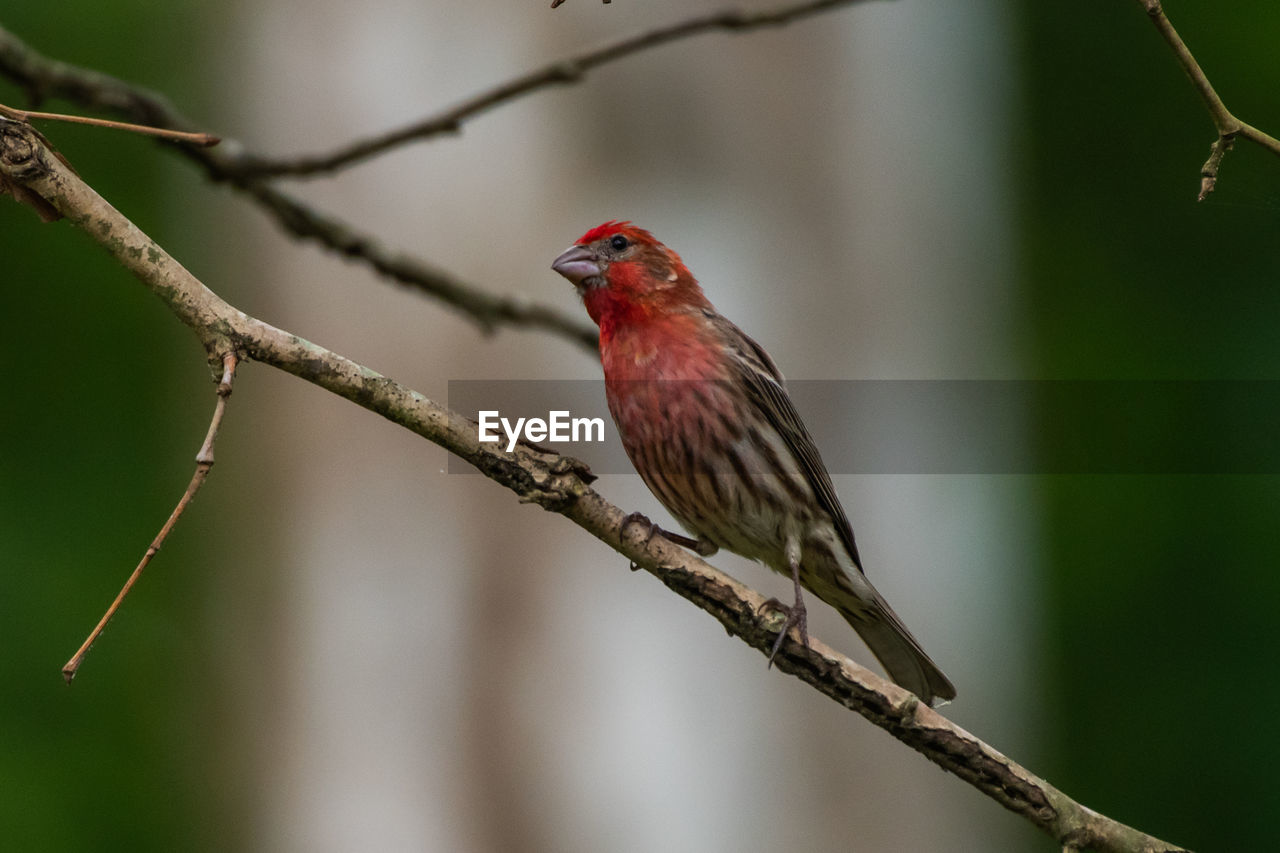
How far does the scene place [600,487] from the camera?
5348 millimetres

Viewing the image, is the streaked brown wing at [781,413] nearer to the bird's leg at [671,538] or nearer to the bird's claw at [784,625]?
the bird's leg at [671,538]

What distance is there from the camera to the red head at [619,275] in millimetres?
3729

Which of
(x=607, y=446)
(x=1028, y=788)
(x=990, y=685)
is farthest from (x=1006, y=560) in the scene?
(x=1028, y=788)

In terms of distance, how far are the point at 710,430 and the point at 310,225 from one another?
4.13 feet

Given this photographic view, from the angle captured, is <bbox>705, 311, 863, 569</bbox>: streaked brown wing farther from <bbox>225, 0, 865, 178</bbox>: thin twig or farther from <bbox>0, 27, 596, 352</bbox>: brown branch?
<bbox>225, 0, 865, 178</bbox>: thin twig

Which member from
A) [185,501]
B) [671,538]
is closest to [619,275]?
[671,538]

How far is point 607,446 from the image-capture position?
4723 millimetres

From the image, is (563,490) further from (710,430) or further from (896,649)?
(896,649)

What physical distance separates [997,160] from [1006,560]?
6.98 feet

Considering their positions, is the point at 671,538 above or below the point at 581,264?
below

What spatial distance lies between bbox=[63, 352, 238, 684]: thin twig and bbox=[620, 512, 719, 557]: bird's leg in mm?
897

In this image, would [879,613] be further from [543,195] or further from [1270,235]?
[1270,235]

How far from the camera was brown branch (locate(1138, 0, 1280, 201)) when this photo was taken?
2230 mm

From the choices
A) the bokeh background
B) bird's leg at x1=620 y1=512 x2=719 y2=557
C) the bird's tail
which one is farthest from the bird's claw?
the bokeh background
